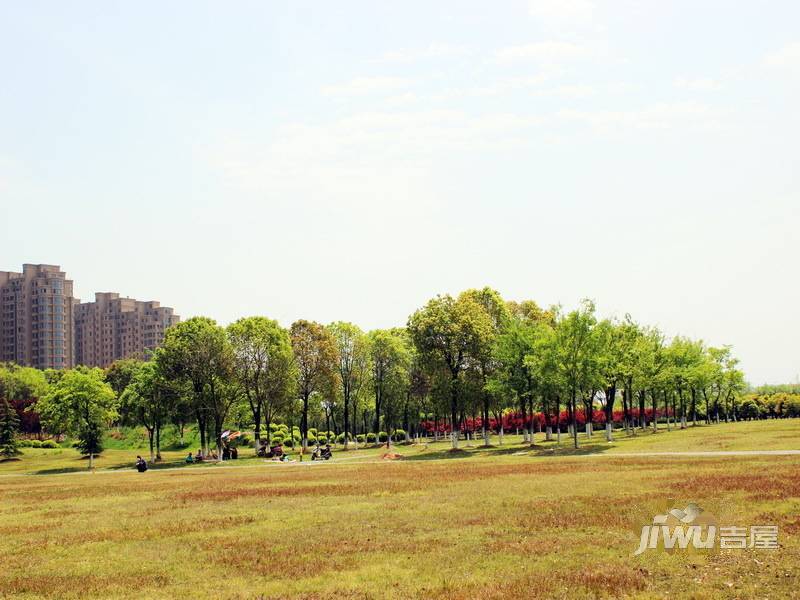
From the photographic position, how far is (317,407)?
365 ft

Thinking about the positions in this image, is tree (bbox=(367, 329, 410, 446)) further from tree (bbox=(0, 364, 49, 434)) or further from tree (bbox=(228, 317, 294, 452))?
tree (bbox=(0, 364, 49, 434))

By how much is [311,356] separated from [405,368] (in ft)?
73.1

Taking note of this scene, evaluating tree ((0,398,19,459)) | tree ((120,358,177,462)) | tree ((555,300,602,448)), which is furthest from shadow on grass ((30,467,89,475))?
tree ((555,300,602,448))

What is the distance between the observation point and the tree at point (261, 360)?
9450 cm

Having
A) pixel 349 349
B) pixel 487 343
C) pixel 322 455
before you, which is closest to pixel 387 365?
pixel 349 349

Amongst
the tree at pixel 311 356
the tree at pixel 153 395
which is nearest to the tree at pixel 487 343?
the tree at pixel 311 356

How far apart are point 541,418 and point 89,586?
113m

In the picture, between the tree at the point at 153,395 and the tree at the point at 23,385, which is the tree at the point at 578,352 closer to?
the tree at the point at 153,395

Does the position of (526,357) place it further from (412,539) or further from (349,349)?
(412,539)

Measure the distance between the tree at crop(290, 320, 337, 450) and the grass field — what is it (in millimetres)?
56125

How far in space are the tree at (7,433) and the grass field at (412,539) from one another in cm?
7402

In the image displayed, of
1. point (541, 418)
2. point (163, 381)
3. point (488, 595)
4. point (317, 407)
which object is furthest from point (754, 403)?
point (488, 595)

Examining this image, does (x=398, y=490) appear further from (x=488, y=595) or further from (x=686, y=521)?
(x=488, y=595)

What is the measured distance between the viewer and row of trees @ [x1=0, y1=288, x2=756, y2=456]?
81125 millimetres
